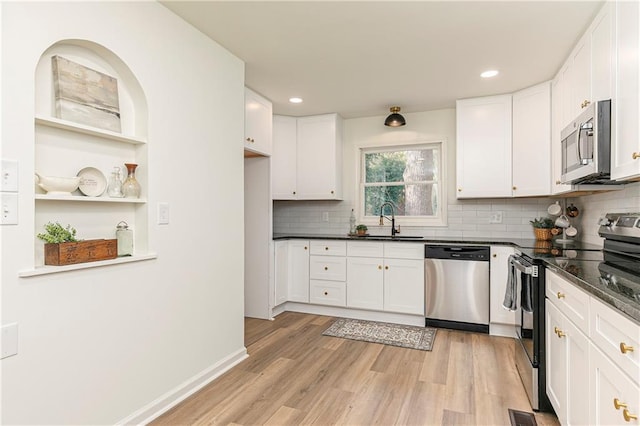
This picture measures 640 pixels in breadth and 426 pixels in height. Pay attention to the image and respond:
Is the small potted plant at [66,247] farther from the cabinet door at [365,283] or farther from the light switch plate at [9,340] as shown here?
the cabinet door at [365,283]

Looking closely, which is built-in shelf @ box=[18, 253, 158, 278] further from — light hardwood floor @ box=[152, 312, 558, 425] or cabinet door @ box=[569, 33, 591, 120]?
cabinet door @ box=[569, 33, 591, 120]

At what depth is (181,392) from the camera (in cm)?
227

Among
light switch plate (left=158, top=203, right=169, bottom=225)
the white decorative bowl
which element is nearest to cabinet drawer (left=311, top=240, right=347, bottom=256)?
light switch plate (left=158, top=203, right=169, bottom=225)

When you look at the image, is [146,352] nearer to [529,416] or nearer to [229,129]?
[229,129]

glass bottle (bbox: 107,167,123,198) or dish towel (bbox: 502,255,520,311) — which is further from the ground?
glass bottle (bbox: 107,167,123,198)

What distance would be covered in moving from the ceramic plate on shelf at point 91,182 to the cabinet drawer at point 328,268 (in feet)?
8.63

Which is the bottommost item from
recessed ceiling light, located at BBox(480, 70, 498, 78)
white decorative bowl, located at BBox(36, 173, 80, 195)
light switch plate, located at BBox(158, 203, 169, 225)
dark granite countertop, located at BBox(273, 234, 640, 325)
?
dark granite countertop, located at BBox(273, 234, 640, 325)

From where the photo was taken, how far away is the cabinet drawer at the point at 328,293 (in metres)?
4.09

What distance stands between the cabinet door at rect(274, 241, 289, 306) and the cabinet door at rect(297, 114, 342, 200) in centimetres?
72

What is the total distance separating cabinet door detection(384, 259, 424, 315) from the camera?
3748 millimetres

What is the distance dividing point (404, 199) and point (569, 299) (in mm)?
2847

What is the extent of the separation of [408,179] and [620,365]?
344cm

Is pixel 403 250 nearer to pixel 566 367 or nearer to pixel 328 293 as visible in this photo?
pixel 328 293

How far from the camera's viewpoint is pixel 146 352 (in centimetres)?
205
